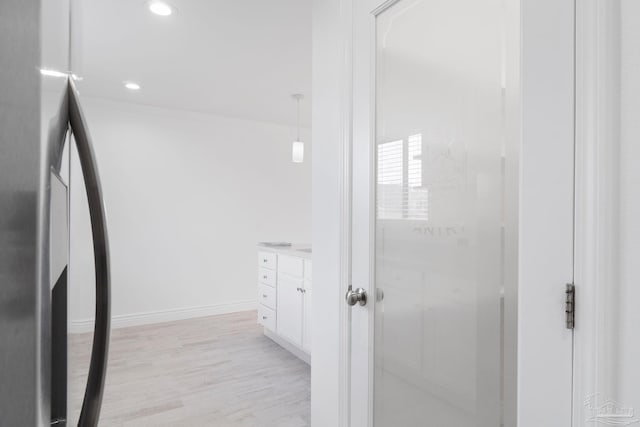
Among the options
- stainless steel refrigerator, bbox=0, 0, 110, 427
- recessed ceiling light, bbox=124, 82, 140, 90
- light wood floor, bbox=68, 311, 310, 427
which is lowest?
light wood floor, bbox=68, 311, 310, 427

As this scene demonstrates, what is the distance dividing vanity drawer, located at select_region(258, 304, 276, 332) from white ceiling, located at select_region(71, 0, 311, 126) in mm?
2223

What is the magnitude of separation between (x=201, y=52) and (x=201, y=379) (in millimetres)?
2486

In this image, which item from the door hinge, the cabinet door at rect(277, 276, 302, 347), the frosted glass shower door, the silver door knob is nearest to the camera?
the door hinge

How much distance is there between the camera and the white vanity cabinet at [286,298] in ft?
9.75

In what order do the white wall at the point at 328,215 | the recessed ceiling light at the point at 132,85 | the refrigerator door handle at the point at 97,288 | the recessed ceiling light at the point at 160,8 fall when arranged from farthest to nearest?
the recessed ceiling light at the point at 132,85
the recessed ceiling light at the point at 160,8
the white wall at the point at 328,215
the refrigerator door handle at the point at 97,288

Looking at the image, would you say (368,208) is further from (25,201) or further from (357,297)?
(25,201)

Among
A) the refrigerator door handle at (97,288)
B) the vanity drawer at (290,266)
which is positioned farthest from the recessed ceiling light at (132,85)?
the refrigerator door handle at (97,288)

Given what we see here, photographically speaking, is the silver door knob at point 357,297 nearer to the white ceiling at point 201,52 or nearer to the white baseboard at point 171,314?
the white ceiling at point 201,52

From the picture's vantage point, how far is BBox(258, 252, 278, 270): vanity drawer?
138 inches

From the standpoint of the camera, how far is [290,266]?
10.5 feet

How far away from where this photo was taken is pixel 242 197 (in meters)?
4.76

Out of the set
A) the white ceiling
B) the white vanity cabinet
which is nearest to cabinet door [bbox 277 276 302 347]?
the white vanity cabinet

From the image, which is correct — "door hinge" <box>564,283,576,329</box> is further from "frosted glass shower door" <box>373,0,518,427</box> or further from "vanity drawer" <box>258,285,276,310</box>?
"vanity drawer" <box>258,285,276,310</box>

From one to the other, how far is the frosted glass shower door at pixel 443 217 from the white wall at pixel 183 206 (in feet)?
11.5
